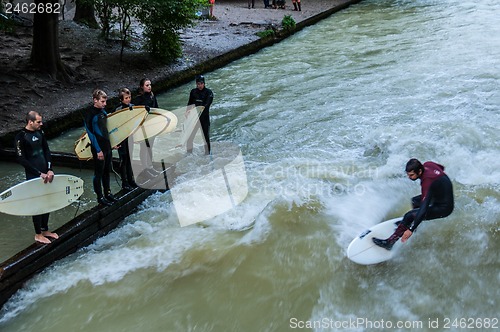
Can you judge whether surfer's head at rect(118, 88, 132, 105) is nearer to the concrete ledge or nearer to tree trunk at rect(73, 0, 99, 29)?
the concrete ledge

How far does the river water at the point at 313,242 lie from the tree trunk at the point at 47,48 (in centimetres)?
422

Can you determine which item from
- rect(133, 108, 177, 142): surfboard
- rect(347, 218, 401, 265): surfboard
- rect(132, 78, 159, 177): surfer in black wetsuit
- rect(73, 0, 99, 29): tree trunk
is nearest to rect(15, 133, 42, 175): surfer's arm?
rect(133, 108, 177, 142): surfboard

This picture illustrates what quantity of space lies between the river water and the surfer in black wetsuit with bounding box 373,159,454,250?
753 mm

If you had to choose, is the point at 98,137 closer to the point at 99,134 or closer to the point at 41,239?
the point at 99,134

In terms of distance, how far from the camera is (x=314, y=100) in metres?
13.4

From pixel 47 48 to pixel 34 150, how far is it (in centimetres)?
801

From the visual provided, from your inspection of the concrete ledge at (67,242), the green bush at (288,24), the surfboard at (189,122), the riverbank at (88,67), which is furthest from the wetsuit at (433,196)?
the green bush at (288,24)

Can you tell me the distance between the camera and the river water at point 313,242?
6.08 metres

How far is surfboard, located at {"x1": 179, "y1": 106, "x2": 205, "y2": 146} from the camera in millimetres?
9227

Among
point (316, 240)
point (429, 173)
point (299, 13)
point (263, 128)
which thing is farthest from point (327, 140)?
point (299, 13)

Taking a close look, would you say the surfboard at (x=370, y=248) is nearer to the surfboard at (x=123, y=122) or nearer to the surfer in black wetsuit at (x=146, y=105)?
the surfboard at (x=123, y=122)

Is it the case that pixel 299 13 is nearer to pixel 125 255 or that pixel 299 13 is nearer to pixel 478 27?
pixel 478 27

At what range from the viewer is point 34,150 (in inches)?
250

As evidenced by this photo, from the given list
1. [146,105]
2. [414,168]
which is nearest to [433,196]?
[414,168]
